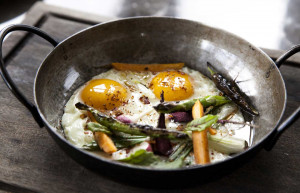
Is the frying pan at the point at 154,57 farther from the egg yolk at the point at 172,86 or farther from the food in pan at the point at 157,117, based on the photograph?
the egg yolk at the point at 172,86

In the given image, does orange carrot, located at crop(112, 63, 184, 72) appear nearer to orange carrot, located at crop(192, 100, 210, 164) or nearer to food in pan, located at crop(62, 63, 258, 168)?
food in pan, located at crop(62, 63, 258, 168)

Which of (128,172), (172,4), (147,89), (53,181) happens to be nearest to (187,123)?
(147,89)

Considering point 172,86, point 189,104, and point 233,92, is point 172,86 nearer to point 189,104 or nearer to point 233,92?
point 189,104

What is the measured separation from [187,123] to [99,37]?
1285 millimetres

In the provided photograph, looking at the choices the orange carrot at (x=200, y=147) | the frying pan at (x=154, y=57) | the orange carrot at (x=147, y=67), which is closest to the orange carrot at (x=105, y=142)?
the frying pan at (x=154, y=57)

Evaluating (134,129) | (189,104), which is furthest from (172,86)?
(134,129)

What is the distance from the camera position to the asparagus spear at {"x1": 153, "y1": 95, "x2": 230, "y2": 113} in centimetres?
246

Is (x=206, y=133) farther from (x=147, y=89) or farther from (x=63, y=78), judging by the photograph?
(x=63, y=78)

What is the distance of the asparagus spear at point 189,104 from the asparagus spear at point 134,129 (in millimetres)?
204

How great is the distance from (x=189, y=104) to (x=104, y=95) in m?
0.77

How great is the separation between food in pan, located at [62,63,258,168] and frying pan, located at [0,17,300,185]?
0.36 ft

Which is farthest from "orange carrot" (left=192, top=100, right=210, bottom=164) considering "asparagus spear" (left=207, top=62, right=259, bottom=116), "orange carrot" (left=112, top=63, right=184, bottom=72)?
"orange carrot" (left=112, top=63, right=184, bottom=72)

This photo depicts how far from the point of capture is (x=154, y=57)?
3.35m

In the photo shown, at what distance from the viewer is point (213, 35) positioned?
10.2ft
